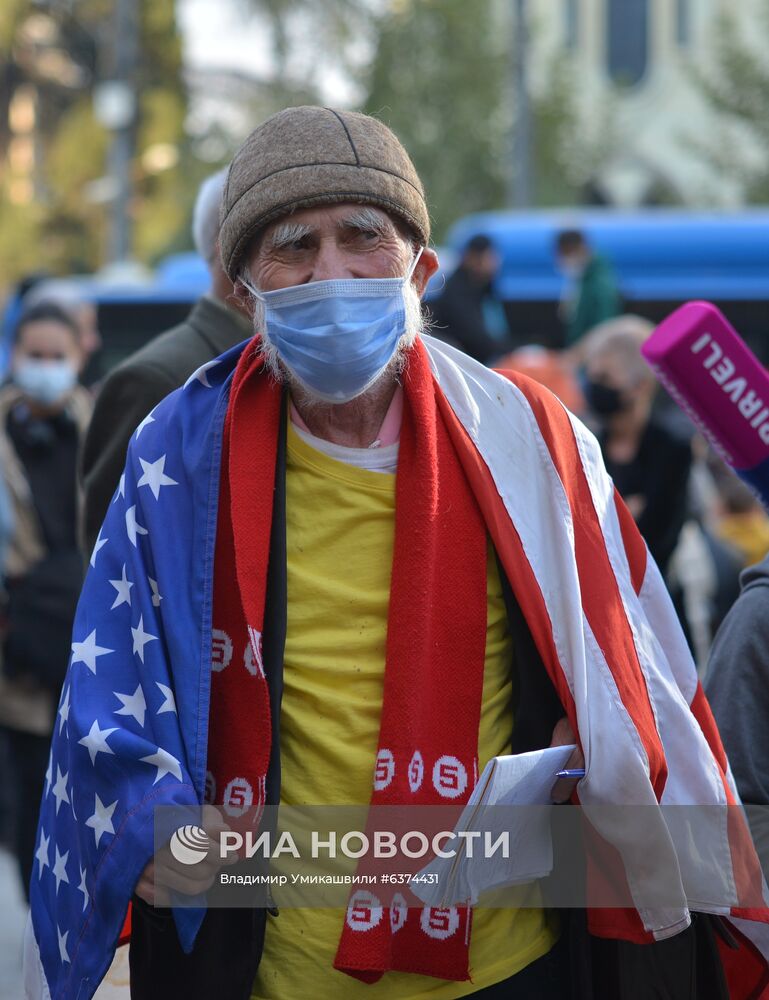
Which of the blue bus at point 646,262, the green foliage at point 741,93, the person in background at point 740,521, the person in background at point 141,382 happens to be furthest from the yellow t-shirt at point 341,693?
the green foliage at point 741,93

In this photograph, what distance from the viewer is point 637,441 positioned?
5145 mm

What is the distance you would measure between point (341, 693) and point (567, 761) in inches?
Answer: 13.1

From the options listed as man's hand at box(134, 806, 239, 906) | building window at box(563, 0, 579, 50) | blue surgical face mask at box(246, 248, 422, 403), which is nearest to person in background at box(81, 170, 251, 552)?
blue surgical face mask at box(246, 248, 422, 403)

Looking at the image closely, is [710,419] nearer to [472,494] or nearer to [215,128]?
[472,494]

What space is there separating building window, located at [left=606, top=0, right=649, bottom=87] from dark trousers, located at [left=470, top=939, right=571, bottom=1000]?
38440mm

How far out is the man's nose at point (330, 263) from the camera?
89.0 inches

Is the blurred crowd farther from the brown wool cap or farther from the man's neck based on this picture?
the brown wool cap

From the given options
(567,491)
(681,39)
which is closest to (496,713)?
(567,491)

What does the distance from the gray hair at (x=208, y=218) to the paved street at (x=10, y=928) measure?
2406 mm

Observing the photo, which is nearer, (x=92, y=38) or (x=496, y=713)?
(x=496, y=713)

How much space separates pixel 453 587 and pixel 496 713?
198mm

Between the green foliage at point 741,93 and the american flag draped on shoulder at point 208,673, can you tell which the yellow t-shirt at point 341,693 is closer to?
the american flag draped on shoulder at point 208,673

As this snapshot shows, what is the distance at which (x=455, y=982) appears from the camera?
2.20 m

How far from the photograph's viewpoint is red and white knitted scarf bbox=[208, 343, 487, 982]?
7.08 ft
